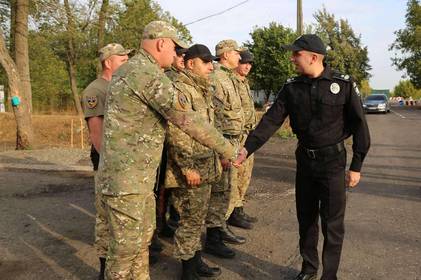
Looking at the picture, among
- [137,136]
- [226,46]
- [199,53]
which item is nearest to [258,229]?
[226,46]

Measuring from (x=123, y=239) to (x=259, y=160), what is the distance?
23.7 ft

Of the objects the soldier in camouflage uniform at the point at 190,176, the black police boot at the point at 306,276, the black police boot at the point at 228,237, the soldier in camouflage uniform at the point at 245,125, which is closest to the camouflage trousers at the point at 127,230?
the soldier in camouflage uniform at the point at 190,176

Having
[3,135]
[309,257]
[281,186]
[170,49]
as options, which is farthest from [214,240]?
[3,135]

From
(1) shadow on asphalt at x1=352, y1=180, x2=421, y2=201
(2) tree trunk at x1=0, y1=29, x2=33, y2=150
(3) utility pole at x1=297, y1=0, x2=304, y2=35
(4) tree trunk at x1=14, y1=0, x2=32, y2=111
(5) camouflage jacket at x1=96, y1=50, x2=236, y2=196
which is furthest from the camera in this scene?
(3) utility pole at x1=297, y1=0, x2=304, y2=35

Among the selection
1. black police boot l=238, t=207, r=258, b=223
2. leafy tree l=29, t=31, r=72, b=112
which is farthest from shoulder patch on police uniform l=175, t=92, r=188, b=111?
leafy tree l=29, t=31, r=72, b=112

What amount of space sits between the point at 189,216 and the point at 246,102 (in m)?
1.94

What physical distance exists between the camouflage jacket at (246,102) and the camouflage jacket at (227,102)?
15 centimetres

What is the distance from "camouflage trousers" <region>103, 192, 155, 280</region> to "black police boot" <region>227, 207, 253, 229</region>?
235 cm

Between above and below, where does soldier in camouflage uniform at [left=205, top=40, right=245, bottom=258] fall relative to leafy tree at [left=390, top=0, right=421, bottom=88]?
below

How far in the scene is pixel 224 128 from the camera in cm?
465

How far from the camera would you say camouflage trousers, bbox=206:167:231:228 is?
421 cm

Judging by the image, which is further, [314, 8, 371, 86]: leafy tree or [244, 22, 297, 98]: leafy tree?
[314, 8, 371, 86]: leafy tree

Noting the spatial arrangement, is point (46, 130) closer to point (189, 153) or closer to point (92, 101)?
point (92, 101)

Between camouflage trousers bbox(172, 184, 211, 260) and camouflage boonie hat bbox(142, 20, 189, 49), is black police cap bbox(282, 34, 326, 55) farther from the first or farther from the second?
camouflage trousers bbox(172, 184, 211, 260)
